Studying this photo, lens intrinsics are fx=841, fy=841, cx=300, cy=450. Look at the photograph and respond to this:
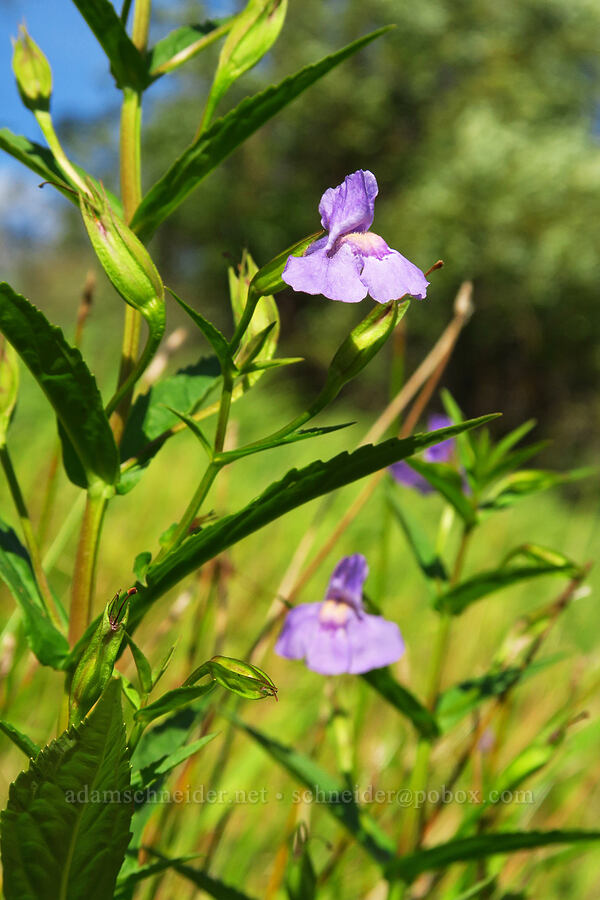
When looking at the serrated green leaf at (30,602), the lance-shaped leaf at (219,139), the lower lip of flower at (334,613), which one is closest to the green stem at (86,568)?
the serrated green leaf at (30,602)

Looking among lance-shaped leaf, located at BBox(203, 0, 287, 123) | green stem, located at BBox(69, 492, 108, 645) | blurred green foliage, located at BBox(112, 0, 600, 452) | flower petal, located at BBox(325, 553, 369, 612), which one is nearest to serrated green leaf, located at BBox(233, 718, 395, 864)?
flower petal, located at BBox(325, 553, 369, 612)

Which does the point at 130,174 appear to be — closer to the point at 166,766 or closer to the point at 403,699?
the point at 166,766

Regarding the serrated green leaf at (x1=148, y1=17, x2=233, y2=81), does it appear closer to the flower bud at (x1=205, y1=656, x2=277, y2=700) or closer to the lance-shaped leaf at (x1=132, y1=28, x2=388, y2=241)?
the lance-shaped leaf at (x1=132, y1=28, x2=388, y2=241)

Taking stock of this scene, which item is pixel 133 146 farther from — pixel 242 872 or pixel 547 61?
pixel 547 61

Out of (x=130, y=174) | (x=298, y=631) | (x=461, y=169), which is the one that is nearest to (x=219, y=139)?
(x=130, y=174)

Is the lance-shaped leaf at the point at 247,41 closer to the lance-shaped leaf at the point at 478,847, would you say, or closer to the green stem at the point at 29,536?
the green stem at the point at 29,536

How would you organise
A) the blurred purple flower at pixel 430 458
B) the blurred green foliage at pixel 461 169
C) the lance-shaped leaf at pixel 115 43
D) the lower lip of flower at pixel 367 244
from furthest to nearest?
the blurred green foliage at pixel 461 169 < the blurred purple flower at pixel 430 458 < the lance-shaped leaf at pixel 115 43 < the lower lip of flower at pixel 367 244
